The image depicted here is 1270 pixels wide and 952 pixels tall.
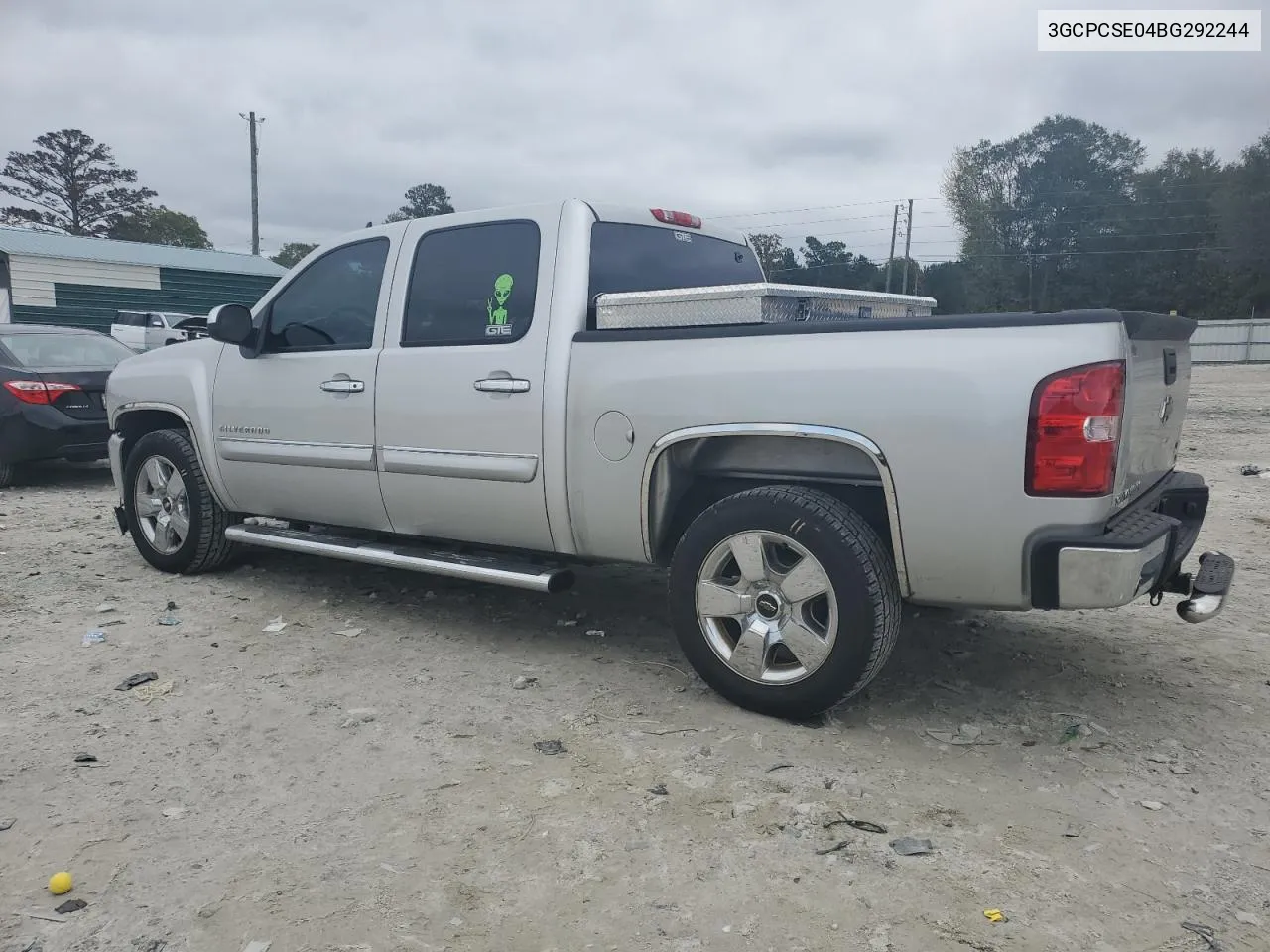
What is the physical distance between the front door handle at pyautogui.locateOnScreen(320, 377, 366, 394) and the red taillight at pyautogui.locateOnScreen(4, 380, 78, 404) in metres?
5.17

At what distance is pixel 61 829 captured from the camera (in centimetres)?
286

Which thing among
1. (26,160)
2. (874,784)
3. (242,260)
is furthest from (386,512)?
(26,160)

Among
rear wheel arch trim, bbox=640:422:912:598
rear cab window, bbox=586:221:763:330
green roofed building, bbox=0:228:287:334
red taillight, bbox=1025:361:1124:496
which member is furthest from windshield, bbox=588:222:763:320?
green roofed building, bbox=0:228:287:334

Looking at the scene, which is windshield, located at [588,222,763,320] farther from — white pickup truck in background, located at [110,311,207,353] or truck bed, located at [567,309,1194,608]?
white pickup truck in background, located at [110,311,207,353]

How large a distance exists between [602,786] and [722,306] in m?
1.78

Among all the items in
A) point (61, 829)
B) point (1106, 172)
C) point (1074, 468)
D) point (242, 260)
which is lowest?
point (61, 829)

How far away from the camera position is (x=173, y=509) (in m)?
5.63

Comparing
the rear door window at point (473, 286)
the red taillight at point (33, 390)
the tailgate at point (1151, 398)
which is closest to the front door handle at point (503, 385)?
the rear door window at point (473, 286)

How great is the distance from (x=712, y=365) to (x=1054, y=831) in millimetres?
1850

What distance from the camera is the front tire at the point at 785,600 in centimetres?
325

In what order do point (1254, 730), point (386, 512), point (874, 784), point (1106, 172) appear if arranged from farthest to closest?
point (1106, 172) → point (386, 512) → point (1254, 730) → point (874, 784)

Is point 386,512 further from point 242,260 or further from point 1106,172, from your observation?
point 1106,172

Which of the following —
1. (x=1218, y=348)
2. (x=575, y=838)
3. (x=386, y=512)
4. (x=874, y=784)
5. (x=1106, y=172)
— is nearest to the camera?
(x=575, y=838)

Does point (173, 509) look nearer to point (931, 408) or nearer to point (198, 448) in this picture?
point (198, 448)
